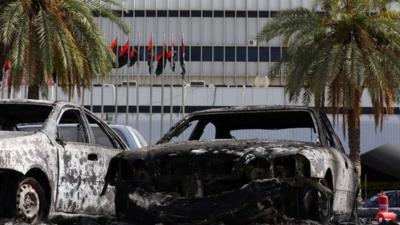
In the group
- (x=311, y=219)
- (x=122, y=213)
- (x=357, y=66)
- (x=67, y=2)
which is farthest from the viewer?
(x=357, y=66)

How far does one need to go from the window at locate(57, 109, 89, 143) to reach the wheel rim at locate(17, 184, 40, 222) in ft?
3.06

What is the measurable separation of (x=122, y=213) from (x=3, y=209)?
1.08 m

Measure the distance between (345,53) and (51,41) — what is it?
9872 mm

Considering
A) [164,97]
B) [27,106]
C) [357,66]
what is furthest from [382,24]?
[164,97]

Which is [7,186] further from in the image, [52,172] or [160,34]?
[160,34]

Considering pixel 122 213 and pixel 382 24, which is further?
pixel 382 24

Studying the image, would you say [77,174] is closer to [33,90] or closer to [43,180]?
[43,180]

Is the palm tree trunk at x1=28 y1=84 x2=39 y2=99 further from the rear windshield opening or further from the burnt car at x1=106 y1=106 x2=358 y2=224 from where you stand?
the burnt car at x1=106 y1=106 x2=358 y2=224

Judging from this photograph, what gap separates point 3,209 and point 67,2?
1582cm

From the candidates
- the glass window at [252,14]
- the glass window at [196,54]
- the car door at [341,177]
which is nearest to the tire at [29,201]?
the car door at [341,177]

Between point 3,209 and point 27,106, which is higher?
point 27,106

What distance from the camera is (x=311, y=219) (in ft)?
22.0

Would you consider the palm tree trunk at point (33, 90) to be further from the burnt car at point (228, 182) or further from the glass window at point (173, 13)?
the glass window at point (173, 13)

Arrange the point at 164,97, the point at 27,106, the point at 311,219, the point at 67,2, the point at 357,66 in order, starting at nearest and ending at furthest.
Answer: the point at 311,219 → the point at 27,106 → the point at 67,2 → the point at 357,66 → the point at 164,97
